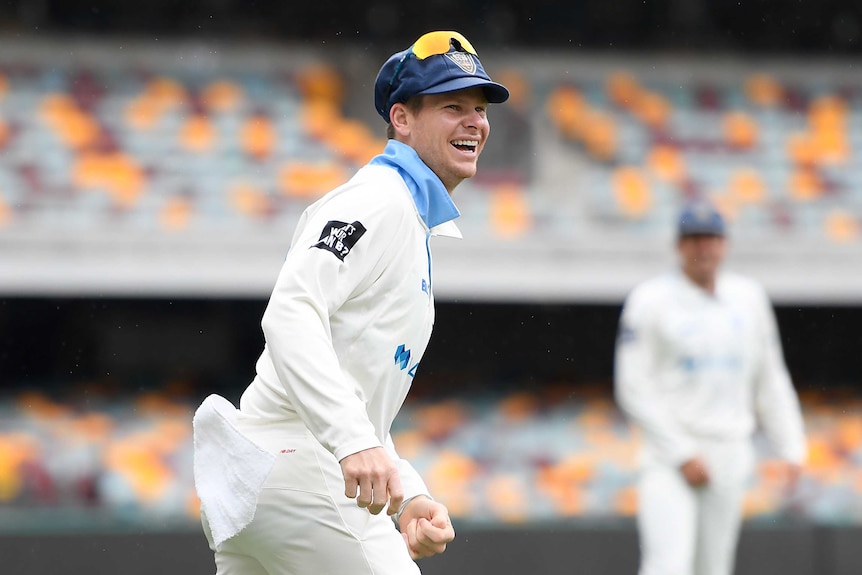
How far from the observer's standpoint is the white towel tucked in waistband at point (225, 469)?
287cm

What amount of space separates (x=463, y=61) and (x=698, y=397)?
350 centimetres

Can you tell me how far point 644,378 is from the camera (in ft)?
21.0

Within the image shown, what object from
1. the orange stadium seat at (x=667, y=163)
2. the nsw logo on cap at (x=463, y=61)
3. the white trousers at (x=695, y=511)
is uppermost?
the nsw logo on cap at (x=463, y=61)

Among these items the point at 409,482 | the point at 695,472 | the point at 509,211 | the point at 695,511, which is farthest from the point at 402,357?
the point at 509,211

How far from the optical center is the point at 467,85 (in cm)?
313

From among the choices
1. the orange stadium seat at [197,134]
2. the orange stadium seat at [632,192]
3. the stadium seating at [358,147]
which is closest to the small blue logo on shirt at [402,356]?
the stadium seating at [358,147]

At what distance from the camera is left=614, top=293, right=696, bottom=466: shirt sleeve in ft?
20.5

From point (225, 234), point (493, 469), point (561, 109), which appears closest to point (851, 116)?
point (561, 109)

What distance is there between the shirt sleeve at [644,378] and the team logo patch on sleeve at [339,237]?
12.0 feet

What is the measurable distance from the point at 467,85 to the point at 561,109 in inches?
436

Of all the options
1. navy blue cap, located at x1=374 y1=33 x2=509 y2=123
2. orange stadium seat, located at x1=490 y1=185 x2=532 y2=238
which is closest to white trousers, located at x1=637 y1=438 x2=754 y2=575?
navy blue cap, located at x1=374 y1=33 x2=509 y2=123

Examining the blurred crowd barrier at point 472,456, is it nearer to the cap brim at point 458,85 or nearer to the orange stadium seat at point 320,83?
the orange stadium seat at point 320,83

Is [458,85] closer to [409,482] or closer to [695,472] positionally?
[409,482]

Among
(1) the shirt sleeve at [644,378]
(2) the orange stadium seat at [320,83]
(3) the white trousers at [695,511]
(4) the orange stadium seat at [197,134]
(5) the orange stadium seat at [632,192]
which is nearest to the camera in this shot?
(3) the white trousers at [695,511]
